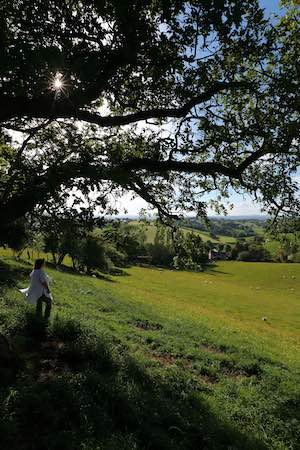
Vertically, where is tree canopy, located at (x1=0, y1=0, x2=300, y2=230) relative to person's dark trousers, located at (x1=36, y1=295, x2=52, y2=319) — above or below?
above

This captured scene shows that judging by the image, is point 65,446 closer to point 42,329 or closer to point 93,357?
point 93,357

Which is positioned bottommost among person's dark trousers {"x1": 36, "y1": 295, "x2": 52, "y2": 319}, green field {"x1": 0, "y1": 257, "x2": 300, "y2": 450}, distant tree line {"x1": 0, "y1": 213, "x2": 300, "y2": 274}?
green field {"x1": 0, "y1": 257, "x2": 300, "y2": 450}

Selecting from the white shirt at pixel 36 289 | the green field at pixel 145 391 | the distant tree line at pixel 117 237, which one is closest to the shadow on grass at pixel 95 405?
the green field at pixel 145 391

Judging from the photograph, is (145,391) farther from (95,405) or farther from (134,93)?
(134,93)

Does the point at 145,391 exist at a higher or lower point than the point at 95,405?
lower

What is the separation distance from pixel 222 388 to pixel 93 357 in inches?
178

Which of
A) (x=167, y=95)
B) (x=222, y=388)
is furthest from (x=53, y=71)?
(x=222, y=388)

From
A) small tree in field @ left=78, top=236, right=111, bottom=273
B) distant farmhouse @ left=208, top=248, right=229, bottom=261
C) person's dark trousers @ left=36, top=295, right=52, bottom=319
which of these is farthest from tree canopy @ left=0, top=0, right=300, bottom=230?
distant farmhouse @ left=208, top=248, right=229, bottom=261

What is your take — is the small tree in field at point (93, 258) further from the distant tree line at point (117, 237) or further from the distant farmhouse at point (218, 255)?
the distant farmhouse at point (218, 255)

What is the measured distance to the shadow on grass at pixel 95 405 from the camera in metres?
7.07

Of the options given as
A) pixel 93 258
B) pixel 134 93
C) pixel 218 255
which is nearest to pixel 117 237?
pixel 134 93

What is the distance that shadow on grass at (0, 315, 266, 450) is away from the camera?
7.07 meters

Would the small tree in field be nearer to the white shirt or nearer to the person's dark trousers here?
the white shirt

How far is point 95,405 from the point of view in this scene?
8242mm
